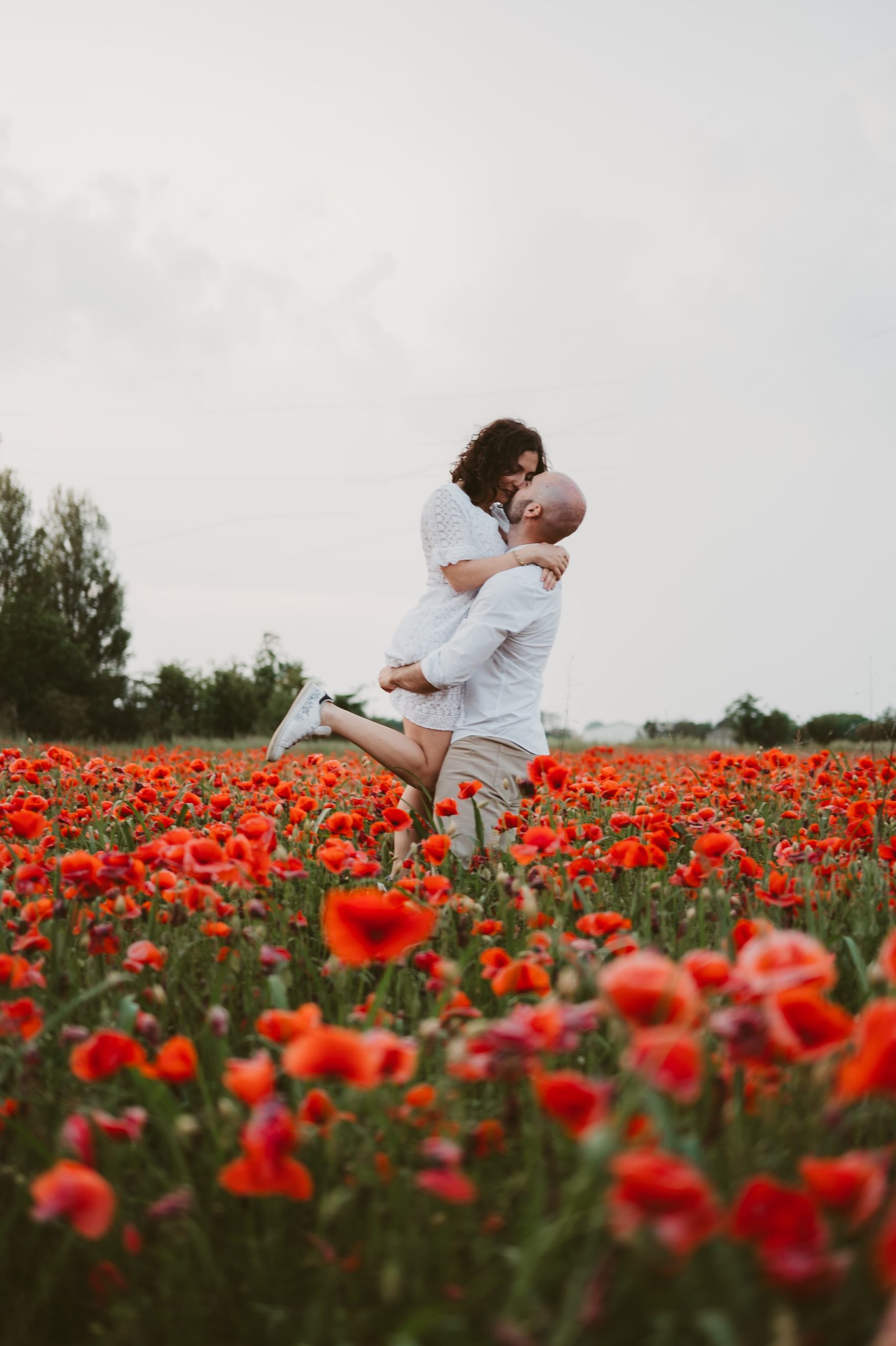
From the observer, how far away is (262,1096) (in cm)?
103

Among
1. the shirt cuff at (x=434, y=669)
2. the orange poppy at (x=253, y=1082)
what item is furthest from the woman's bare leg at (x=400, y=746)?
the orange poppy at (x=253, y=1082)

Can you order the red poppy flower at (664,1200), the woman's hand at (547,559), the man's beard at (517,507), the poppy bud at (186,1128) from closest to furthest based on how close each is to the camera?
the red poppy flower at (664,1200), the poppy bud at (186,1128), the woman's hand at (547,559), the man's beard at (517,507)

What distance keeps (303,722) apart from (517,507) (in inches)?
52.8

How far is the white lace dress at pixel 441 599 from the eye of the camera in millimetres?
4176

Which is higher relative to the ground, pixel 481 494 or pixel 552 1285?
pixel 481 494

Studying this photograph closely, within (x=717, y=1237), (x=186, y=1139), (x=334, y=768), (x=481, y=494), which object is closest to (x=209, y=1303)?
(x=186, y=1139)

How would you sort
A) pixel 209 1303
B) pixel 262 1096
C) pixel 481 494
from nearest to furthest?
pixel 262 1096 < pixel 209 1303 < pixel 481 494

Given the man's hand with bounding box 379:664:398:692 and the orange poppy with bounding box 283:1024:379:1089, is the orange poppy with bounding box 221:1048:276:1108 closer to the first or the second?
the orange poppy with bounding box 283:1024:379:1089

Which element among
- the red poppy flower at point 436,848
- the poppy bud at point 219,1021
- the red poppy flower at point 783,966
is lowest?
the poppy bud at point 219,1021

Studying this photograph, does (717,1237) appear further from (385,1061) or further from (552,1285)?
(385,1061)

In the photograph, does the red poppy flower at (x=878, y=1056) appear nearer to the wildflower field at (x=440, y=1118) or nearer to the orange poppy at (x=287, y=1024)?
the wildflower field at (x=440, y=1118)

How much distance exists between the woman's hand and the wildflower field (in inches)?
73.0

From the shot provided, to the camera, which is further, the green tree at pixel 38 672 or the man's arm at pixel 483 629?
the green tree at pixel 38 672

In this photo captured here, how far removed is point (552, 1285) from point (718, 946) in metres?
1.03
